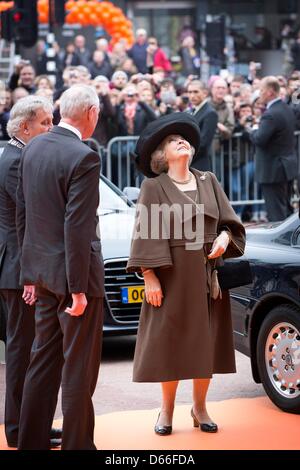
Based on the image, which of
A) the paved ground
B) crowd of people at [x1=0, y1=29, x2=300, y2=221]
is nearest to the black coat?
crowd of people at [x1=0, y1=29, x2=300, y2=221]

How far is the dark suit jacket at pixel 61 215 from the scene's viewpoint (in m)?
5.55

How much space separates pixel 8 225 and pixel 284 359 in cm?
201

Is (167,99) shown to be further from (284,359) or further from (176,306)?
(176,306)

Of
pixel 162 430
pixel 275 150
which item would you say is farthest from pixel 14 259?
pixel 275 150

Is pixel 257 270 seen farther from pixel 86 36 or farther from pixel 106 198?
pixel 86 36

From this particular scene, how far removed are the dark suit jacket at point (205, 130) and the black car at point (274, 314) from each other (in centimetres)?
607

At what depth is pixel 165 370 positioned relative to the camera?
A: 6.45m

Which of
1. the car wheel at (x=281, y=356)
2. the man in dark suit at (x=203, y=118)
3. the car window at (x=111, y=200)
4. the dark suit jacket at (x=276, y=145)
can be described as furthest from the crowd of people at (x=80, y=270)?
the dark suit jacket at (x=276, y=145)

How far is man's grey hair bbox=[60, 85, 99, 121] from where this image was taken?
577cm

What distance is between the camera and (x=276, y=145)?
555 inches

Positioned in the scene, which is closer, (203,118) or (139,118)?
(203,118)

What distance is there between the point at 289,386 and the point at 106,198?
349 centimetres

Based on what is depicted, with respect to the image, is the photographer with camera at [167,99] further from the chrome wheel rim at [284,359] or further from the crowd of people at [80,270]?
the crowd of people at [80,270]

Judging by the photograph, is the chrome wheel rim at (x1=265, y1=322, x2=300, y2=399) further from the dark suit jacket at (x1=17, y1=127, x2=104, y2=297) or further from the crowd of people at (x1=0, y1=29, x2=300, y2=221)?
the crowd of people at (x1=0, y1=29, x2=300, y2=221)
